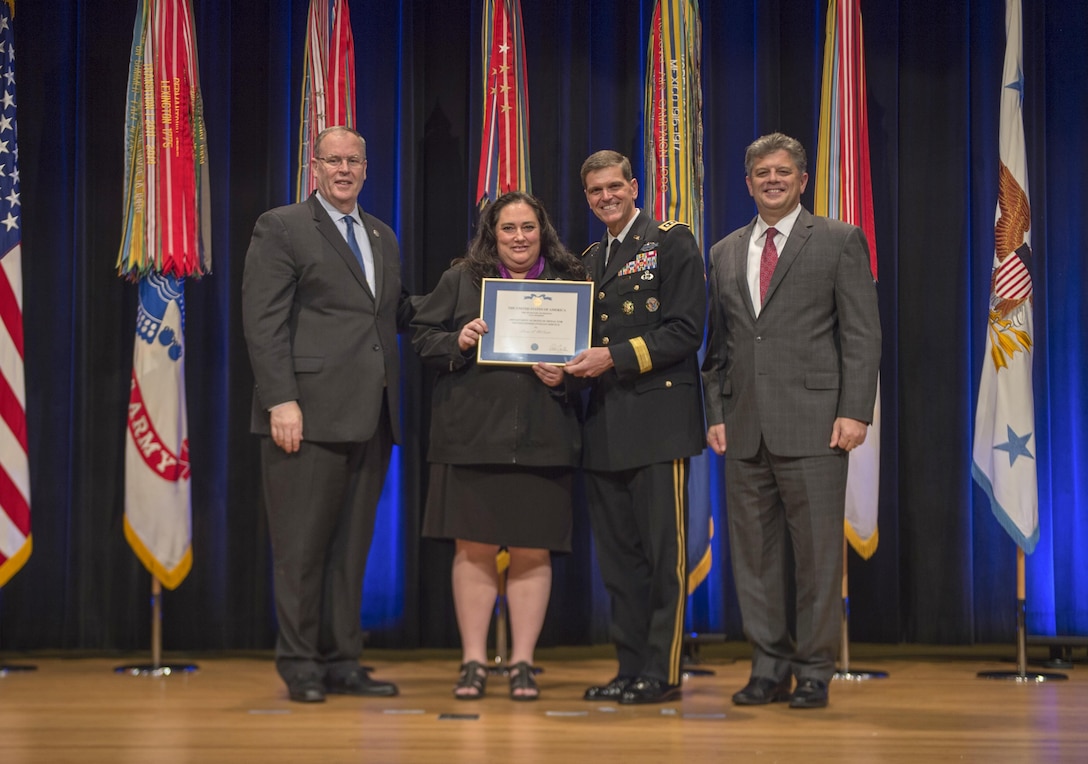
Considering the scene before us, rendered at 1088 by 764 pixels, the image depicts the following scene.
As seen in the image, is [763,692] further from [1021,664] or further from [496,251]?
[496,251]

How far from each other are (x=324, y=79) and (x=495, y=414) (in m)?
1.61

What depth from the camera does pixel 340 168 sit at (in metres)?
3.74

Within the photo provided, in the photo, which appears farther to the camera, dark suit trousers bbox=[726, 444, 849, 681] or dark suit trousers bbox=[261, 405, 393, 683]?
dark suit trousers bbox=[261, 405, 393, 683]

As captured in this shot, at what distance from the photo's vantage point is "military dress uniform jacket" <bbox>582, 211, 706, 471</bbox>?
3.55 metres

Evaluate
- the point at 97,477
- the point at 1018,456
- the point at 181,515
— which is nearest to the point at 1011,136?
the point at 1018,456

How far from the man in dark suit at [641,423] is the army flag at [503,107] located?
810 millimetres

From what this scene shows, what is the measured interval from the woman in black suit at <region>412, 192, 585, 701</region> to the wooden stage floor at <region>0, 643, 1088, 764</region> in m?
0.30

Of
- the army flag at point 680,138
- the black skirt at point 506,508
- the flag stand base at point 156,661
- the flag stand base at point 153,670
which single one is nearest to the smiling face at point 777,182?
the army flag at point 680,138

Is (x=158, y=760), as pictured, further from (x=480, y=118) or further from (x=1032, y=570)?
(x=1032, y=570)

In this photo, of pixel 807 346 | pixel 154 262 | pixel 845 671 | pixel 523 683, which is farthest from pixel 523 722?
pixel 154 262

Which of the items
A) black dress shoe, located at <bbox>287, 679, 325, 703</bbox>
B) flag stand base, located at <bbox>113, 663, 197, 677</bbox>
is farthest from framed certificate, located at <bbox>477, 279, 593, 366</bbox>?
flag stand base, located at <bbox>113, 663, 197, 677</bbox>

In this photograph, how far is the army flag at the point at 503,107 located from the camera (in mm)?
4398

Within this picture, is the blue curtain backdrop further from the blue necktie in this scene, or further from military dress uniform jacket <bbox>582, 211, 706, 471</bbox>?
military dress uniform jacket <bbox>582, 211, 706, 471</bbox>

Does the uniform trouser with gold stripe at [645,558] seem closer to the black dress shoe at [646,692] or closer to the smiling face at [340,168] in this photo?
the black dress shoe at [646,692]
